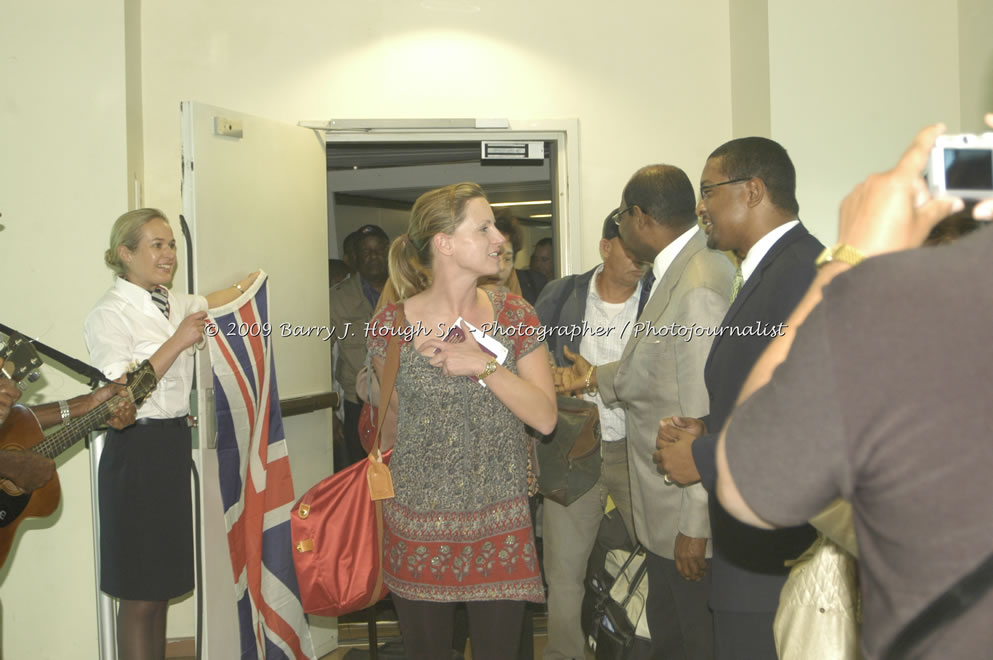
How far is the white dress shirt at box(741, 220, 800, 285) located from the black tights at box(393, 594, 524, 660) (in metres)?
1.06

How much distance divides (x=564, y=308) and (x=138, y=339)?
167 centimetres

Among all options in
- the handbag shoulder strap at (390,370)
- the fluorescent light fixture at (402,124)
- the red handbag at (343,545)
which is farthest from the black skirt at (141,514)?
the fluorescent light fixture at (402,124)

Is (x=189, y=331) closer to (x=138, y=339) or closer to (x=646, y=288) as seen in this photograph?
(x=138, y=339)

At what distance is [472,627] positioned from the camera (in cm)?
232

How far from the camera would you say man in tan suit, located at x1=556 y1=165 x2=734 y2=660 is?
2404 mm

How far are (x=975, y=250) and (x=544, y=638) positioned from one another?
12.1 ft

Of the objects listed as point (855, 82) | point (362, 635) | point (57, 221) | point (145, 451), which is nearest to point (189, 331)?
point (145, 451)

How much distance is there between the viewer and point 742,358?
1859 millimetres

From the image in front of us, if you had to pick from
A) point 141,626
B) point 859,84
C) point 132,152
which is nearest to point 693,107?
point 859,84

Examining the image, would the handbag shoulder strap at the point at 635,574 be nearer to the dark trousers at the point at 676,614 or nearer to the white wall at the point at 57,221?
the dark trousers at the point at 676,614

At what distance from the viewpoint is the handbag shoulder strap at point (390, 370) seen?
2369 millimetres

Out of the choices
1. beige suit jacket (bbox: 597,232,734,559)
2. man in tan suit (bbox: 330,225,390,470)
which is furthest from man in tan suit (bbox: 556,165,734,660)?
man in tan suit (bbox: 330,225,390,470)

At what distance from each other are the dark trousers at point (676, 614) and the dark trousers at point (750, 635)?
65 cm

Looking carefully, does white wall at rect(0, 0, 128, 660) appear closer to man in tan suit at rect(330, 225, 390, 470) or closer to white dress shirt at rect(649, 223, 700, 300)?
man in tan suit at rect(330, 225, 390, 470)
